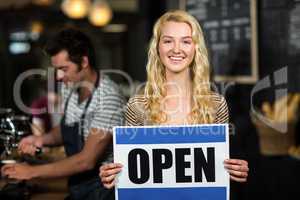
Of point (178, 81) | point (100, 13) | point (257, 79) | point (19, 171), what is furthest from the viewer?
point (100, 13)

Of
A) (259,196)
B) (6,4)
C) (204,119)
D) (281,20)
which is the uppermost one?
(6,4)

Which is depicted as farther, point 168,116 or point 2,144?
point 2,144

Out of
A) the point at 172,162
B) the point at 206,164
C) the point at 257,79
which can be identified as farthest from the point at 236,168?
the point at 257,79

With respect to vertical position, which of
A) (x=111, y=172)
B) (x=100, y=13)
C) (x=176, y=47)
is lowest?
(x=111, y=172)

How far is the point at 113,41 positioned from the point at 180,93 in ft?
13.5

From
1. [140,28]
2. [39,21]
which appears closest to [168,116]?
[140,28]

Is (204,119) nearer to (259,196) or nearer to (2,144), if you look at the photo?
(2,144)

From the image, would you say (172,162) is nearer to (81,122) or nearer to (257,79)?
(81,122)

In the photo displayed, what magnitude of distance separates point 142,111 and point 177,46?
0.28 meters

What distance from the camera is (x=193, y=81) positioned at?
2.07m

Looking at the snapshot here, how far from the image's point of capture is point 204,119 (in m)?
2.04

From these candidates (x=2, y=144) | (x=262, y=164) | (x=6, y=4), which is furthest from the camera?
(x=6, y=4)

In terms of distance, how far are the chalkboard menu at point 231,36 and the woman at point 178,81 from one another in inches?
57.1

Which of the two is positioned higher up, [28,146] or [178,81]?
[178,81]
